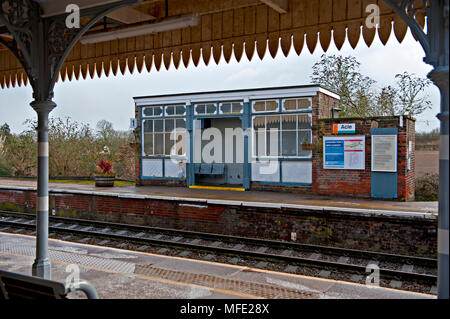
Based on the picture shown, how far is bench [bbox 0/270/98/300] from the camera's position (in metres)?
2.27

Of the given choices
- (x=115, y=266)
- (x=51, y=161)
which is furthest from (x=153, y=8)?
(x=51, y=161)

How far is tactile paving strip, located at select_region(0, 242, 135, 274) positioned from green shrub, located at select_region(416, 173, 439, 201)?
12.2 m

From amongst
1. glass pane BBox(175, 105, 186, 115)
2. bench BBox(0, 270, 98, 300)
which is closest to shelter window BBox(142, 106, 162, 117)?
glass pane BBox(175, 105, 186, 115)

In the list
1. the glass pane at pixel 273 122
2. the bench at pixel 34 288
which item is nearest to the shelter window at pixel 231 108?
the glass pane at pixel 273 122

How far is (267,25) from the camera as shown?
4.59 meters

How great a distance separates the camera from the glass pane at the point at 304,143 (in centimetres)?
1337

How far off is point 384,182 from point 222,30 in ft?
28.7

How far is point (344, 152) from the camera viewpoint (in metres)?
12.6

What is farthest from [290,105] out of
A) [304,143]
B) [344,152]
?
[344,152]

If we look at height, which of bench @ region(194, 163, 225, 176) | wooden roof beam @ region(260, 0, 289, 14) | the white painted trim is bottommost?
bench @ region(194, 163, 225, 176)

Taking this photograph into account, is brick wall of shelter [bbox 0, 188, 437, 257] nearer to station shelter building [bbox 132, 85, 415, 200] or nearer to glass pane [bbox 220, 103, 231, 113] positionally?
station shelter building [bbox 132, 85, 415, 200]

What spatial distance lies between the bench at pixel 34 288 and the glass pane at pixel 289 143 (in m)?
11.9

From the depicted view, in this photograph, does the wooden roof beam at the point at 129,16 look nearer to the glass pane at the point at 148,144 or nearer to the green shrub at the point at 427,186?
the glass pane at the point at 148,144
